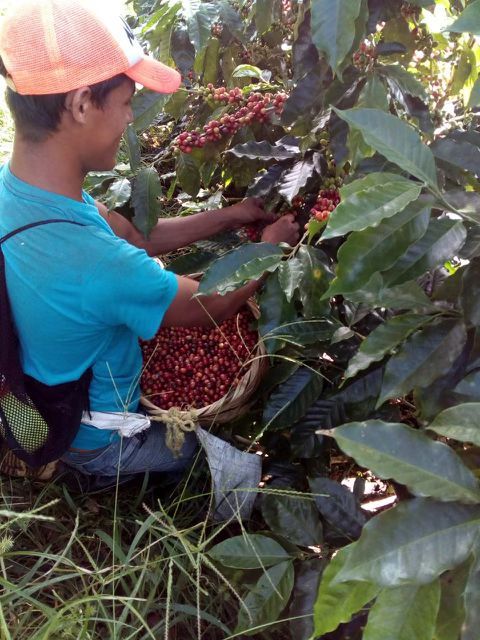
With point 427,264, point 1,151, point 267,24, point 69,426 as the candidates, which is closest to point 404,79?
point 267,24

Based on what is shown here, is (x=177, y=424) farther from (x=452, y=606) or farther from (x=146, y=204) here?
(x=452, y=606)

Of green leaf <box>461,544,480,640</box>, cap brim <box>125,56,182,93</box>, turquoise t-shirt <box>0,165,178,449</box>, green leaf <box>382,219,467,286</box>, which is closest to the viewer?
green leaf <box>461,544,480,640</box>

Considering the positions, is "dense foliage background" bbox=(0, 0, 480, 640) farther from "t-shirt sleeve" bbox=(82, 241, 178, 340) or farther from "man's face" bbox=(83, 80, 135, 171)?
"man's face" bbox=(83, 80, 135, 171)

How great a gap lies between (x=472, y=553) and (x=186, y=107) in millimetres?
1714

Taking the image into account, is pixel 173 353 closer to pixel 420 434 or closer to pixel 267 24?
pixel 267 24

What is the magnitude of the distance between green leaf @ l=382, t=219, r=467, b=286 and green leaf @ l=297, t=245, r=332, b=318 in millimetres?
359

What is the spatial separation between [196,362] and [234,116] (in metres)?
0.75

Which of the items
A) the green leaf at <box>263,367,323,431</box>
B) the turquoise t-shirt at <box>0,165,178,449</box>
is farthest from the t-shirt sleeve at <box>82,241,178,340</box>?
the green leaf at <box>263,367,323,431</box>

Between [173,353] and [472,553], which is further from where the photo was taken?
[173,353]

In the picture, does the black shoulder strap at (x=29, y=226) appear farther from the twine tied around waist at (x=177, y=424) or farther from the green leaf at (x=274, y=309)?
the twine tied around waist at (x=177, y=424)

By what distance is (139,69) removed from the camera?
147cm

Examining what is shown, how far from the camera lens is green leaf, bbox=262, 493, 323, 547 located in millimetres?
1367

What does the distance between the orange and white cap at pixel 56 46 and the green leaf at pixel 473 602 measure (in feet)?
3.94

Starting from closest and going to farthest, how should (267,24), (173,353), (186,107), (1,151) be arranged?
(267,24) → (173,353) → (186,107) → (1,151)
